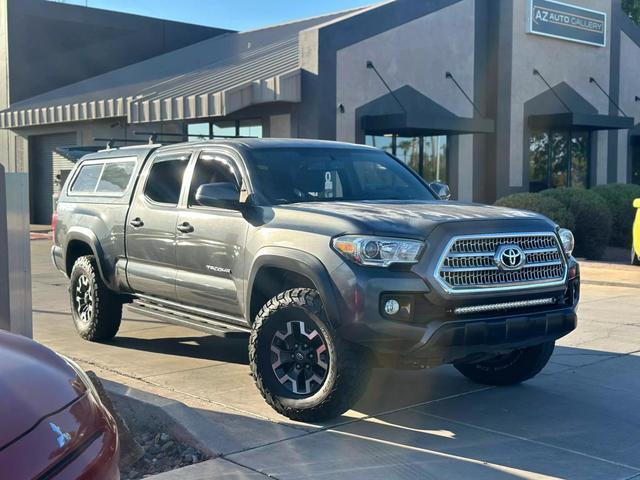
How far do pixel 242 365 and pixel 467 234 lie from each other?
285 cm

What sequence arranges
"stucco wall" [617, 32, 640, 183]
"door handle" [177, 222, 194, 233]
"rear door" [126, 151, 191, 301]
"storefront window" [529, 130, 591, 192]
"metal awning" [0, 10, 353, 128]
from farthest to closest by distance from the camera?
"stucco wall" [617, 32, 640, 183] < "storefront window" [529, 130, 591, 192] < "metal awning" [0, 10, 353, 128] < "rear door" [126, 151, 191, 301] < "door handle" [177, 222, 194, 233]

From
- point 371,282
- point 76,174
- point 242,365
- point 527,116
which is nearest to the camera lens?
point 371,282

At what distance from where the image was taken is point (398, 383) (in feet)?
21.3

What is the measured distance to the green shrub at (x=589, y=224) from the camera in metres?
16.2

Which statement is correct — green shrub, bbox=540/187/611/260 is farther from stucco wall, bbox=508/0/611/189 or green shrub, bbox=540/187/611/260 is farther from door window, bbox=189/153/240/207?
door window, bbox=189/153/240/207

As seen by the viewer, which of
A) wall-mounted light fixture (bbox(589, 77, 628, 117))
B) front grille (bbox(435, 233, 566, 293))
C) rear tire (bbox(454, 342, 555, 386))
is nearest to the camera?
front grille (bbox(435, 233, 566, 293))

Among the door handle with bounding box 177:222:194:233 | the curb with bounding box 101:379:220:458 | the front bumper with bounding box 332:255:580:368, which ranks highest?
the door handle with bounding box 177:222:194:233

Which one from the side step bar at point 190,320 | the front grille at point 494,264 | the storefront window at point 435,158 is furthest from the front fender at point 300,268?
the storefront window at point 435,158

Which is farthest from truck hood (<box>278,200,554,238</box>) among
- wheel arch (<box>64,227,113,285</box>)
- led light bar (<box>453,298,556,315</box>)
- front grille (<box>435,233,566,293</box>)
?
wheel arch (<box>64,227,113,285</box>)

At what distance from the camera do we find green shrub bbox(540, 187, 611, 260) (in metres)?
16.2

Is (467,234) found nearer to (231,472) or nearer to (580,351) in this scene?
(231,472)

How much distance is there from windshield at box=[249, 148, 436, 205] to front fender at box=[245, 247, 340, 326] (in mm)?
568

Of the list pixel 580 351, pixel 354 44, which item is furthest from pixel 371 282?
pixel 354 44

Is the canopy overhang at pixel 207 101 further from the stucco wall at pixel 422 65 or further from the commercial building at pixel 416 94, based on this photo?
the stucco wall at pixel 422 65
